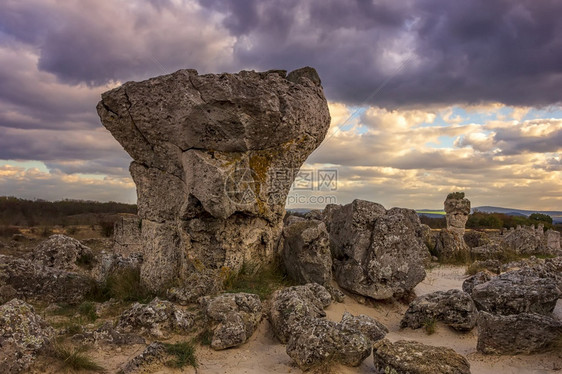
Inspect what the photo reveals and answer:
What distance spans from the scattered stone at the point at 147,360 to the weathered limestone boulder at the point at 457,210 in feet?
59.6

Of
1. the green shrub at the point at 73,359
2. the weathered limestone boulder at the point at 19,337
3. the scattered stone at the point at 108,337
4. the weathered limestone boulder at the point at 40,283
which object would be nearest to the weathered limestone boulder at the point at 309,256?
the scattered stone at the point at 108,337

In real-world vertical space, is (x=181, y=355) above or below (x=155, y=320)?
below

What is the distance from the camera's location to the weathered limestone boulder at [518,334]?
5.21 metres

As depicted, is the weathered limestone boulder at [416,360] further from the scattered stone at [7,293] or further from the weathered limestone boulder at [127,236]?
the weathered limestone boulder at [127,236]

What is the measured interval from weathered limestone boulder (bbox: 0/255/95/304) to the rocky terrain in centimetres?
2

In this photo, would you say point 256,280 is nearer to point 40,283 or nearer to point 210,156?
point 210,156

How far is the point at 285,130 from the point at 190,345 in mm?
4235

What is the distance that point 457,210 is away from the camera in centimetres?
2050

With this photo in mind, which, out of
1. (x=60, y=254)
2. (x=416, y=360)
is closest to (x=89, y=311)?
(x=416, y=360)

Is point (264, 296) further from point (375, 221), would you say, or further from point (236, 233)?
point (375, 221)

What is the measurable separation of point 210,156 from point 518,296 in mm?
5610

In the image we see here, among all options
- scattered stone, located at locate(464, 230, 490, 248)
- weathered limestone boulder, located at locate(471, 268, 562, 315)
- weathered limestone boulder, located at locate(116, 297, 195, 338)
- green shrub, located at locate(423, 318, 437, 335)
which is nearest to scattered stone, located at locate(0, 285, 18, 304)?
weathered limestone boulder, located at locate(116, 297, 195, 338)

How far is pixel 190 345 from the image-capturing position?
17.9ft

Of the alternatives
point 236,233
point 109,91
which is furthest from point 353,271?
point 109,91
